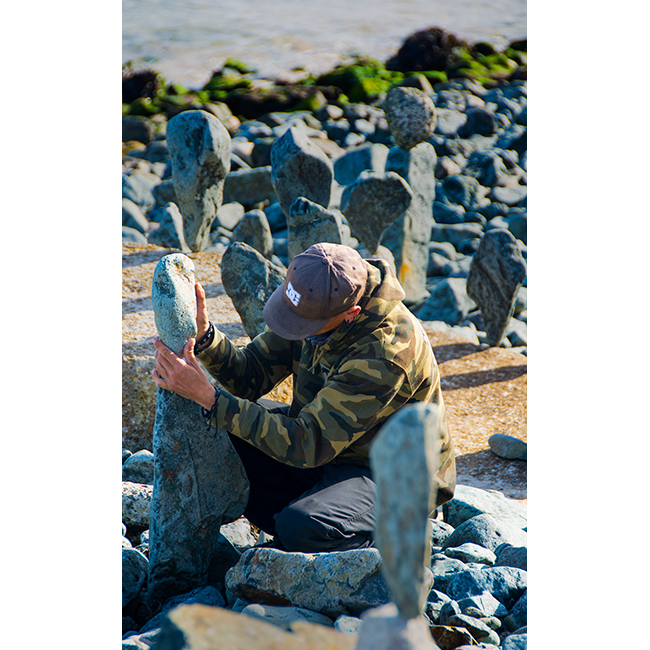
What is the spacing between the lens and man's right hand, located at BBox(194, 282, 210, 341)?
202cm

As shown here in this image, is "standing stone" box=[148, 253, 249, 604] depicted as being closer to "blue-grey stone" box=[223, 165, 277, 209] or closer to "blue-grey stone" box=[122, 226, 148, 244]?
"blue-grey stone" box=[122, 226, 148, 244]

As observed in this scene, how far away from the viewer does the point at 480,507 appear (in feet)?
8.96

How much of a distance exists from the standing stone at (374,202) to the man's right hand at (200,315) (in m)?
3.25

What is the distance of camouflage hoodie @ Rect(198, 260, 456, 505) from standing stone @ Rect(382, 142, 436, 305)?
3.57 metres

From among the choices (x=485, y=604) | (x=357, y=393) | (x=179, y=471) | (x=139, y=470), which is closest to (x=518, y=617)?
(x=485, y=604)

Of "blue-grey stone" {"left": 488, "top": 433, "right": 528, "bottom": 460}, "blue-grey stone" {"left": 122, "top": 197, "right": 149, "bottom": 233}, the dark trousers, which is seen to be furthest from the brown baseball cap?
"blue-grey stone" {"left": 122, "top": 197, "right": 149, "bottom": 233}

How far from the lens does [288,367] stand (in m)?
2.33

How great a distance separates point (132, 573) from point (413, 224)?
13.5 feet

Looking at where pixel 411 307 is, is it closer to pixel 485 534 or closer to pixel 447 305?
pixel 447 305

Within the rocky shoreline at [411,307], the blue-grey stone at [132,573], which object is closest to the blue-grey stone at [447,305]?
the rocky shoreline at [411,307]

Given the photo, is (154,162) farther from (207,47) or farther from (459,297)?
(459,297)

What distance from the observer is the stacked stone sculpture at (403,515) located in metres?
0.95
